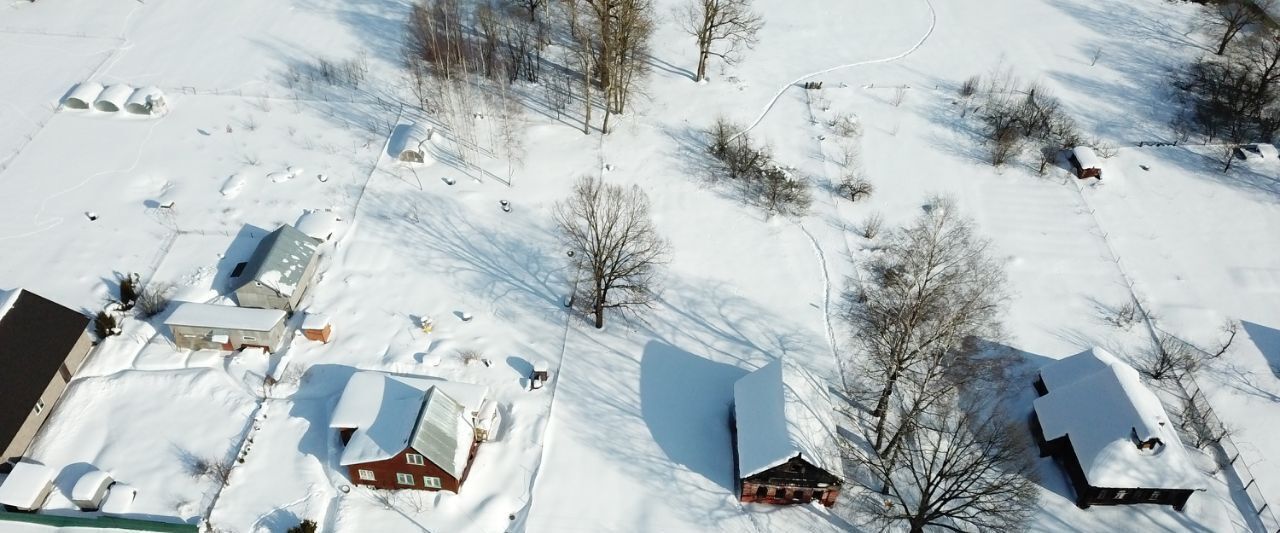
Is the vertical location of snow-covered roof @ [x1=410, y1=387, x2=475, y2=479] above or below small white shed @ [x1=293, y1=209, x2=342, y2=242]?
below

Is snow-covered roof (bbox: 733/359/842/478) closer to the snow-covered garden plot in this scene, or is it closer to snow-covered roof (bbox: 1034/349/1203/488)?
snow-covered roof (bbox: 1034/349/1203/488)

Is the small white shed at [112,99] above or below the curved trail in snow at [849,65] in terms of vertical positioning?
below

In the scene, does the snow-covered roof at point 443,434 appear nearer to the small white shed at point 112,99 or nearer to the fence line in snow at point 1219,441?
the fence line in snow at point 1219,441

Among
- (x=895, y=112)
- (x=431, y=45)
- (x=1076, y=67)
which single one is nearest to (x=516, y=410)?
(x=431, y=45)

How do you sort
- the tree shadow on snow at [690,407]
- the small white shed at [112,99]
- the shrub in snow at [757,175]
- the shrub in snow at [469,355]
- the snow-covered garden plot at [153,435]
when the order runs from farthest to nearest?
the small white shed at [112,99], the shrub in snow at [757,175], the shrub in snow at [469,355], the tree shadow on snow at [690,407], the snow-covered garden plot at [153,435]

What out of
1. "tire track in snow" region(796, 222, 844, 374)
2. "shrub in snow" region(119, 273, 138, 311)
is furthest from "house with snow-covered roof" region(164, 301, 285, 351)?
"tire track in snow" region(796, 222, 844, 374)

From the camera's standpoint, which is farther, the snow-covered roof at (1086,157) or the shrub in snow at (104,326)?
the snow-covered roof at (1086,157)

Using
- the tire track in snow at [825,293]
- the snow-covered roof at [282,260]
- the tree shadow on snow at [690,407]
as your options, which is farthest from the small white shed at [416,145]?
the tire track in snow at [825,293]

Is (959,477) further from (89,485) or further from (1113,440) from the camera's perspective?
(89,485)
